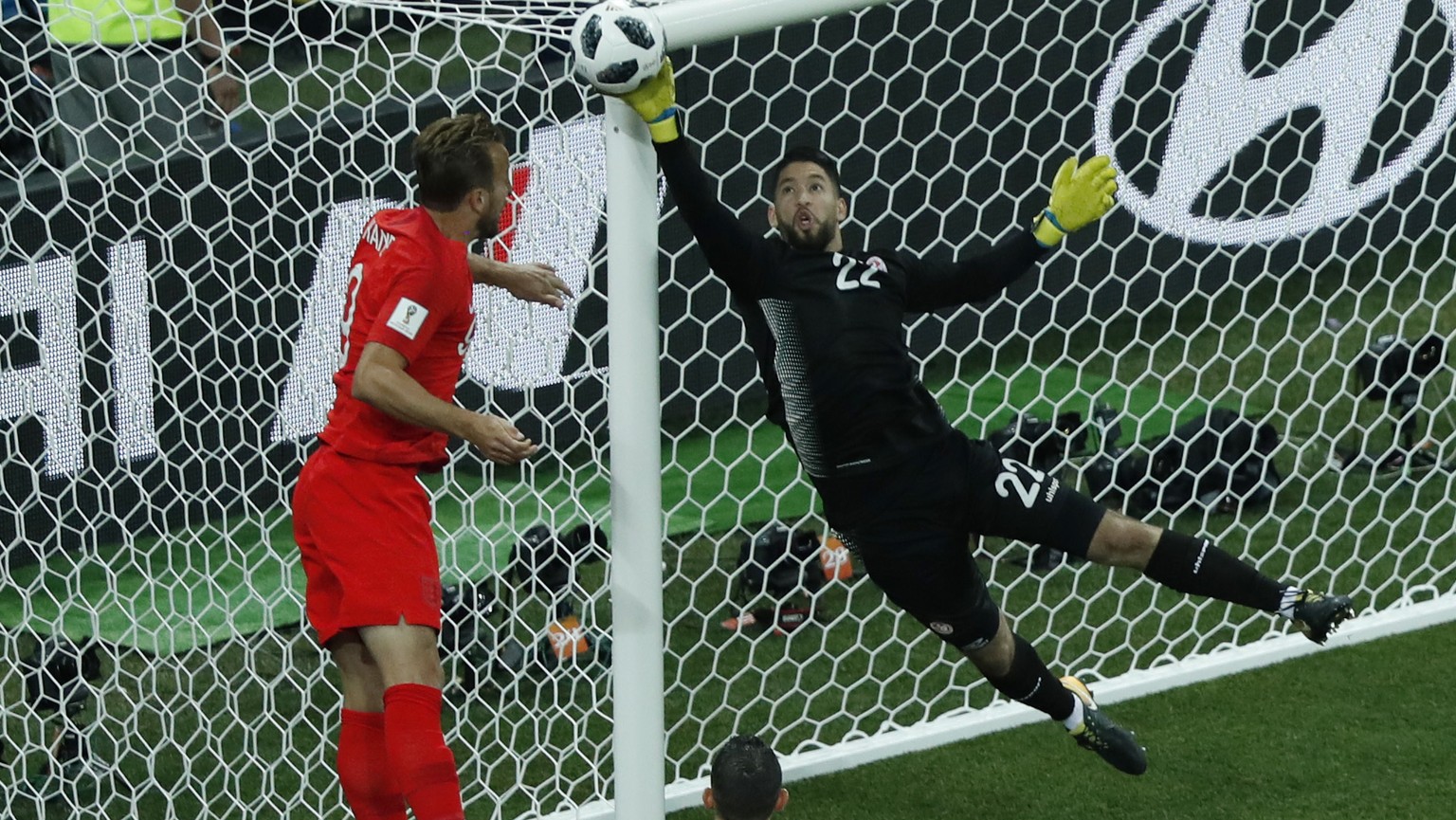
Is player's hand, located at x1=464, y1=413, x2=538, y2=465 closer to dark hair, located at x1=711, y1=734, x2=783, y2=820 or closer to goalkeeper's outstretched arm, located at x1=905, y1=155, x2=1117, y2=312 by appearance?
dark hair, located at x1=711, y1=734, x2=783, y2=820

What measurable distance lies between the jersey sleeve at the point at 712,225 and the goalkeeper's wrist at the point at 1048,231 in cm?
56

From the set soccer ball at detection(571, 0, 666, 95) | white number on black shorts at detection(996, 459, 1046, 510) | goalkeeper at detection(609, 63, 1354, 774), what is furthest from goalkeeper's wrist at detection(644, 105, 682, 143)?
white number on black shorts at detection(996, 459, 1046, 510)

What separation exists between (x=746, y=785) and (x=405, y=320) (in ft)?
3.44

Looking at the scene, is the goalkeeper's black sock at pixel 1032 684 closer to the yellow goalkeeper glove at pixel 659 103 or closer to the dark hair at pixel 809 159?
the dark hair at pixel 809 159

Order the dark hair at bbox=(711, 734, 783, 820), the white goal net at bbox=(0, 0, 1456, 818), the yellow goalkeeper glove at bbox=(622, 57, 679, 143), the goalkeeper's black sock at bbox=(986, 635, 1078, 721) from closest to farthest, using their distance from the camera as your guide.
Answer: the dark hair at bbox=(711, 734, 783, 820) → the yellow goalkeeper glove at bbox=(622, 57, 679, 143) → the goalkeeper's black sock at bbox=(986, 635, 1078, 721) → the white goal net at bbox=(0, 0, 1456, 818)

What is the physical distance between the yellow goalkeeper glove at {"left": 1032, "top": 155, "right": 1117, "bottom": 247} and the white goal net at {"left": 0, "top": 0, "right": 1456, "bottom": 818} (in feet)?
3.56

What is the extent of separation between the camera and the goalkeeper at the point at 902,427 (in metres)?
3.79

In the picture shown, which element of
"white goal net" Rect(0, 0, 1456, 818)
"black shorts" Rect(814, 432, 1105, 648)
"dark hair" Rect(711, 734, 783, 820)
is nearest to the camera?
"dark hair" Rect(711, 734, 783, 820)

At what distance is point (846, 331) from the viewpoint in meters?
3.79

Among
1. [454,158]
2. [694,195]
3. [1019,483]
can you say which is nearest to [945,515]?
[1019,483]

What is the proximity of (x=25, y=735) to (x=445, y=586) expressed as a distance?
1.05 metres

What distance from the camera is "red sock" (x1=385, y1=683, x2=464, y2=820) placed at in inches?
139

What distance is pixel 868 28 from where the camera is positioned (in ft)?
18.7

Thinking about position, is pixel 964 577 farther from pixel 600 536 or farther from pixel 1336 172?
pixel 1336 172
